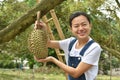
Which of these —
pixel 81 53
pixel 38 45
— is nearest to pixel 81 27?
pixel 81 53

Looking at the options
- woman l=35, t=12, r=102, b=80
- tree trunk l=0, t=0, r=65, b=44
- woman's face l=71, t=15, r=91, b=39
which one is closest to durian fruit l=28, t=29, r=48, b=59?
woman l=35, t=12, r=102, b=80

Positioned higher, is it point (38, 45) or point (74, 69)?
point (38, 45)

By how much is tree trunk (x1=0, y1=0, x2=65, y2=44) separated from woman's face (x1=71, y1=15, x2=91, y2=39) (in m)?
0.24

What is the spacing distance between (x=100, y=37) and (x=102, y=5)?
650 millimetres

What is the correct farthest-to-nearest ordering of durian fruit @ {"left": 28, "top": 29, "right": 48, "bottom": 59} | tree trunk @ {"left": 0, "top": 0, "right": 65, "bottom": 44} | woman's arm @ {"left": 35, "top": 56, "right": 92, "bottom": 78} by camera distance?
tree trunk @ {"left": 0, "top": 0, "right": 65, "bottom": 44}, woman's arm @ {"left": 35, "top": 56, "right": 92, "bottom": 78}, durian fruit @ {"left": 28, "top": 29, "right": 48, "bottom": 59}

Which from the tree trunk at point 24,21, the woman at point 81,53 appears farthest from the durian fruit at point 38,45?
the tree trunk at point 24,21

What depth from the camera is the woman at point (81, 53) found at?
1.73 metres

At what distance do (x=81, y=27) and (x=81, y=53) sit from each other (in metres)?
0.18

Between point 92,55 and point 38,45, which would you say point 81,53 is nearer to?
point 92,55

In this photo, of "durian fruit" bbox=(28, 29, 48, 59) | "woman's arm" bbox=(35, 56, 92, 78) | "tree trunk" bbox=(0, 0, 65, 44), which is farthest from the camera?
"tree trunk" bbox=(0, 0, 65, 44)

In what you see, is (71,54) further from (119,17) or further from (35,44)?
(119,17)

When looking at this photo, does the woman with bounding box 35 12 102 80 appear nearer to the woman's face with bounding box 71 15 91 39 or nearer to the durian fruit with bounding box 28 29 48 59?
the woman's face with bounding box 71 15 91 39

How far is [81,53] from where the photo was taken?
71.9 inches

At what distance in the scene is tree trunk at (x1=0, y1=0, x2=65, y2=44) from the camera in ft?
6.30
